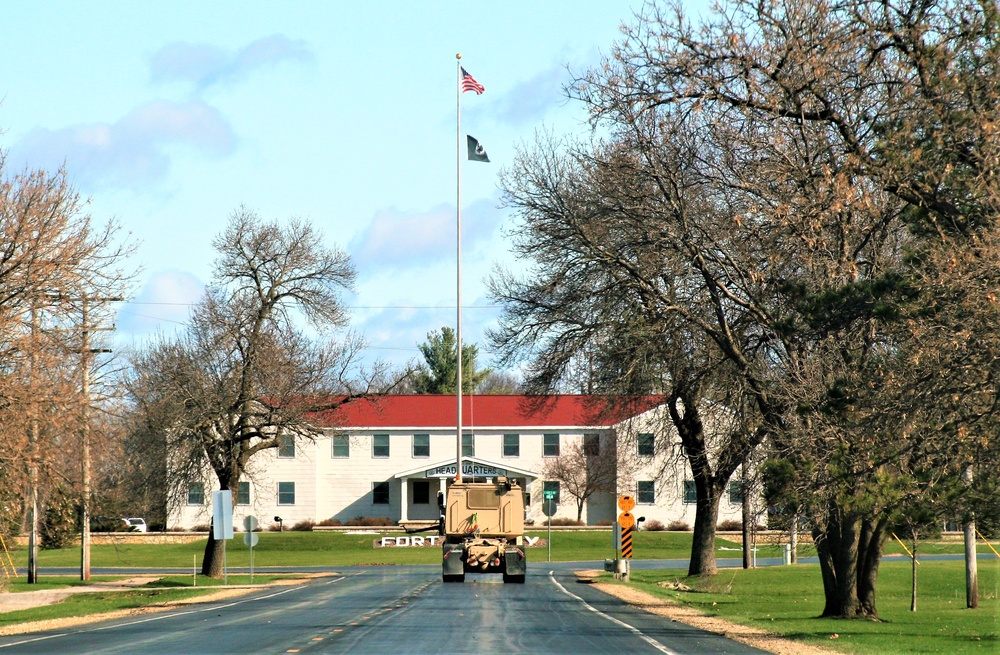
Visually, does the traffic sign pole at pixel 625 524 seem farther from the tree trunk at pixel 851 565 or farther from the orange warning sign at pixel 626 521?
the tree trunk at pixel 851 565

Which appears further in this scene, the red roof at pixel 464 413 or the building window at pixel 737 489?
the red roof at pixel 464 413

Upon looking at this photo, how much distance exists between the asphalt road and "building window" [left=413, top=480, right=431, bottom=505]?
139 ft

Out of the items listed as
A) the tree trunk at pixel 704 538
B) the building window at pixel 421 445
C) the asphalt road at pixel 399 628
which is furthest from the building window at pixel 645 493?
the asphalt road at pixel 399 628

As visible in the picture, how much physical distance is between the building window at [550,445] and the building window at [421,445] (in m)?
7.84

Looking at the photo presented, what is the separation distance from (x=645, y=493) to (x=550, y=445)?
7.13 metres

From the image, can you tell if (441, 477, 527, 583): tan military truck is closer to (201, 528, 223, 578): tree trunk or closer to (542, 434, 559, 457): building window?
(201, 528, 223, 578): tree trunk

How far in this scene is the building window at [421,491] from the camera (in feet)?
249

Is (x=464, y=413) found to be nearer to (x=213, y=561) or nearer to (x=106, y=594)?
(x=213, y=561)

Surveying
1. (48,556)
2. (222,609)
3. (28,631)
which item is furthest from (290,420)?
(48,556)

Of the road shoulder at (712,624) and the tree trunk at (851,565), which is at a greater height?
the tree trunk at (851,565)

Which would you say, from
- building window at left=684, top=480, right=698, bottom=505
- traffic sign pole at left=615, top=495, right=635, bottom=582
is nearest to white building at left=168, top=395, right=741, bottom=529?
building window at left=684, top=480, right=698, bottom=505

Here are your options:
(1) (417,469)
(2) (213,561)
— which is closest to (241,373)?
(2) (213,561)

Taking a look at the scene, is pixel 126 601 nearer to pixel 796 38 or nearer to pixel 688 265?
pixel 688 265

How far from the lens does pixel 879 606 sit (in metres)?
30.5
